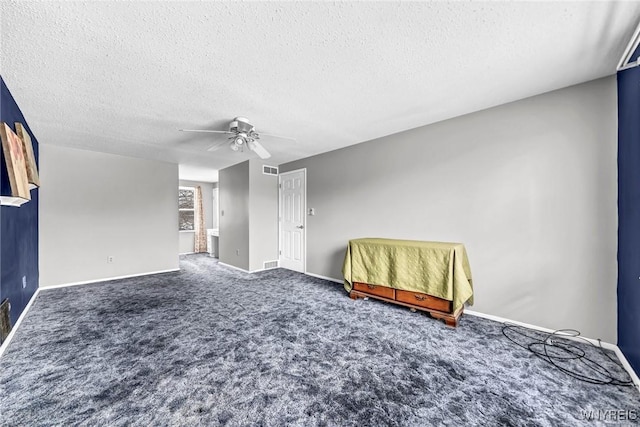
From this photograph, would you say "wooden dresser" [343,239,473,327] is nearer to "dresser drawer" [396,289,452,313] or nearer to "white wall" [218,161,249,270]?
"dresser drawer" [396,289,452,313]

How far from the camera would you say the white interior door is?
4.91m

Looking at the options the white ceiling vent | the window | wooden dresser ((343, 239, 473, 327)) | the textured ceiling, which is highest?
the textured ceiling

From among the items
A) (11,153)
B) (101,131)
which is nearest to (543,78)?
(11,153)

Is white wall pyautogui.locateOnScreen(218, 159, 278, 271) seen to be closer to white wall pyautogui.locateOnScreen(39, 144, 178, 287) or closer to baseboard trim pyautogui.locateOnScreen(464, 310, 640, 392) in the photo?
white wall pyautogui.locateOnScreen(39, 144, 178, 287)

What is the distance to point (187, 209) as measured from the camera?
25.0 ft

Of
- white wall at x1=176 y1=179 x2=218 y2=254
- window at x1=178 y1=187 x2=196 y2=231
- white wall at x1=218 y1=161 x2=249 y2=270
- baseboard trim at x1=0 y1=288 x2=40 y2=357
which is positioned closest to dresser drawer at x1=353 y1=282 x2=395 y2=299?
white wall at x1=218 y1=161 x2=249 y2=270

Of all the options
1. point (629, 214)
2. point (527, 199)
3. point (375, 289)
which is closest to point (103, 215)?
point (375, 289)

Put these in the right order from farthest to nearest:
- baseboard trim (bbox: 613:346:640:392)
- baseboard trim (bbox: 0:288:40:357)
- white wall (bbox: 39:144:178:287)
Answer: white wall (bbox: 39:144:178:287)
baseboard trim (bbox: 0:288:40:357)
baseboard trim (bbox: 613:346:640:392)

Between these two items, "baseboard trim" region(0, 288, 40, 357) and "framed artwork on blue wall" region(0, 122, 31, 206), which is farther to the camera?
"baseboard trim" region(0, 288, 40, 357)

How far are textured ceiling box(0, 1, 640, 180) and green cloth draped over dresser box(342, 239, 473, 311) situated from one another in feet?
5.26

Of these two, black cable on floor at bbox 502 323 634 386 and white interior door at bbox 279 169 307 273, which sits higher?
white interior door at bbox 279 169 307 273

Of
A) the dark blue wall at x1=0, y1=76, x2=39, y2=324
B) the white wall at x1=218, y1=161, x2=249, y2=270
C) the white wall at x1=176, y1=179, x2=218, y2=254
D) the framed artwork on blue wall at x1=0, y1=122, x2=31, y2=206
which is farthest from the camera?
the white wall at x1=176, y1=179, x2=218, y2=254

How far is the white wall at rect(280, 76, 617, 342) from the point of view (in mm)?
2143

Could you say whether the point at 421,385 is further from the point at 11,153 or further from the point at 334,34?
the point at 11,153
